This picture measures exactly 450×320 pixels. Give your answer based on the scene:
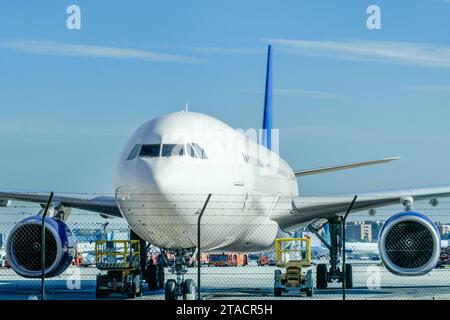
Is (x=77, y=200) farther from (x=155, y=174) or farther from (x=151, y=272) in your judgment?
(x=155, y=174)

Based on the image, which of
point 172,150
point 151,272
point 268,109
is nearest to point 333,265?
point 151,272

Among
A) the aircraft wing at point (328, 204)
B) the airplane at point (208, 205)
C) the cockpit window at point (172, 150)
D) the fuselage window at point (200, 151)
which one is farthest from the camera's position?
the aircraft wing at point (328, 204)

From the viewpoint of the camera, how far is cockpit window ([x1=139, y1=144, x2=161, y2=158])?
57.8 feet

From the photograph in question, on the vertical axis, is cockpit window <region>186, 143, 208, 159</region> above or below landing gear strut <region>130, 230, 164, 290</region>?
above

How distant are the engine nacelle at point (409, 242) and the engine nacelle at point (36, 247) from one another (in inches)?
278

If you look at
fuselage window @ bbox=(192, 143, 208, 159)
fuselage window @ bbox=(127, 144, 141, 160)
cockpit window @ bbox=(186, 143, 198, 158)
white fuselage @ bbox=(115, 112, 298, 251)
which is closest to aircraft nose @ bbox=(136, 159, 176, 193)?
white fuselage @ bbox=(115, 112, 298, 251)

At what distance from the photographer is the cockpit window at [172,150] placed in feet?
57.9

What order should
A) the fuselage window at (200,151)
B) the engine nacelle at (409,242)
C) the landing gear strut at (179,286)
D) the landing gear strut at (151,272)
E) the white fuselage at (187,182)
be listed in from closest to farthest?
the white fuselage at (187,182) < the landing gear strut at (179,286) < the fuselage window at (200,151) < the engine nacelle at (409,242) < the landing gear strut at (151,272)

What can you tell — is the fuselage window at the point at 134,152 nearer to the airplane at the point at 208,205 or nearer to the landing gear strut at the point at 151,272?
the airplane at the point at 208,205

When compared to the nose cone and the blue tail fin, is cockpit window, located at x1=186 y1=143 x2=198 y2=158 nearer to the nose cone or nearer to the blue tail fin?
the nose cone

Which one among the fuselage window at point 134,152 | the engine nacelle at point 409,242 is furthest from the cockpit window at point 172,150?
the engine nacelle at point 409,242

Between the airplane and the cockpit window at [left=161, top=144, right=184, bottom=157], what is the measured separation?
0.06 feet

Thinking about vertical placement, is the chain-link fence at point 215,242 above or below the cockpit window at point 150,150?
below
